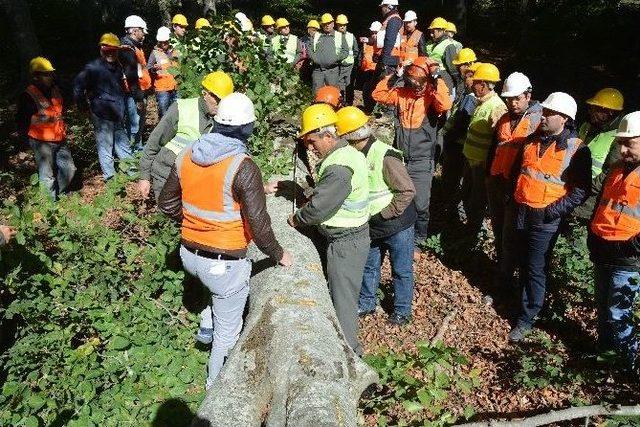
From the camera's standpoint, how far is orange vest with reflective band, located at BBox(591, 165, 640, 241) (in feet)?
12.6

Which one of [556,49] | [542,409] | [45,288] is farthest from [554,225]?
[556,49]

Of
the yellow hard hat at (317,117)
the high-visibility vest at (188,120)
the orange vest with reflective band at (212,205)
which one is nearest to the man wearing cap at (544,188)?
the yellow hard hat at (317,117)

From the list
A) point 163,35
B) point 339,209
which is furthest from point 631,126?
point 163,35

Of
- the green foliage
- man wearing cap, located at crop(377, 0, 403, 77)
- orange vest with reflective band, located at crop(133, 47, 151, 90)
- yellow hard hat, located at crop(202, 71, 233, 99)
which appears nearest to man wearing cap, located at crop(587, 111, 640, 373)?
the green foliage

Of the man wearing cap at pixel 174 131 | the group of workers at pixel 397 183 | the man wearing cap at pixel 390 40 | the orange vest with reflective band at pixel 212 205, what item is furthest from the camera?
the man wearing cap at pixel 390 40

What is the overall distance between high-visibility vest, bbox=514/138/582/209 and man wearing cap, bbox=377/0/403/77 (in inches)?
205

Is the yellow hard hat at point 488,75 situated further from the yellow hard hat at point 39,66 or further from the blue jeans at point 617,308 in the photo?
the yellow hard hat at point 39,66

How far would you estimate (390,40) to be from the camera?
9.34m

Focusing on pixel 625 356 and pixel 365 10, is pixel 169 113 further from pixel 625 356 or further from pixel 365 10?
pixel 365 10

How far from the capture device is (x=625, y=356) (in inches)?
157

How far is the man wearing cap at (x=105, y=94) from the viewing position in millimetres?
7383

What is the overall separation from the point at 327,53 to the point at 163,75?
3.25 meters

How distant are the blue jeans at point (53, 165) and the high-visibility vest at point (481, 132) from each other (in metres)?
5.40

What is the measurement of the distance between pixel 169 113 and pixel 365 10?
20368mm
